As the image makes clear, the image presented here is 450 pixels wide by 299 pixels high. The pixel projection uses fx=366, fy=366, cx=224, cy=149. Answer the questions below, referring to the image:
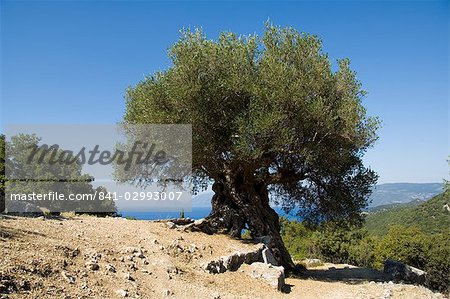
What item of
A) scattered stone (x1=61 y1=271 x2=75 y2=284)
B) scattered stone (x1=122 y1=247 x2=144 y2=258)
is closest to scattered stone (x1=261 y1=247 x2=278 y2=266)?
scattered stone (x1=122 y1=247 x2=144 y2=258)

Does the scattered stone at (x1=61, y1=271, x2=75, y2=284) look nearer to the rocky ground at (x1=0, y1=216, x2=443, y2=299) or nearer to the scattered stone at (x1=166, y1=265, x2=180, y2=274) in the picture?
the rocky ground at (x1=0, y1=216, x2=443, y2=299)

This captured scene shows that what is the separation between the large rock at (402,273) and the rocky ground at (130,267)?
559 cm

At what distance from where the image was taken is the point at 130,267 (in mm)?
13430

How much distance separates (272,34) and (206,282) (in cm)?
1422

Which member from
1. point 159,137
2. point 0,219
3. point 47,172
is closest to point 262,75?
point 159,137

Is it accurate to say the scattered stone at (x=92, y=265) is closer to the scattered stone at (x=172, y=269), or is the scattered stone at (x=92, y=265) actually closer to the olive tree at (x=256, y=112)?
the scattered stone at (x=172, y=269)

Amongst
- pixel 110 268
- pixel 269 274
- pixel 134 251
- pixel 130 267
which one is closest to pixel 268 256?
pixel 269 274

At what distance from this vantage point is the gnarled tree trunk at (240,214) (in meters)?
22.3

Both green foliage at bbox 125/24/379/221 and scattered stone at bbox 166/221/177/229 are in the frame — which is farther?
scattered stone at bbox 166/221/177/229

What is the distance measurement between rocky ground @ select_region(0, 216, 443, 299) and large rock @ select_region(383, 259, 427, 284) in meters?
5.59

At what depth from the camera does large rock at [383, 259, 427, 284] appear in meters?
23.9

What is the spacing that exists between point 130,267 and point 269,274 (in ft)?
20.1

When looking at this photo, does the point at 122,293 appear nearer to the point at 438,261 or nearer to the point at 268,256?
the point at 268,256

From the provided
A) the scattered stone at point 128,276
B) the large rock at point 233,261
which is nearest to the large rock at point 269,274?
A: the large rock at point 233,261
